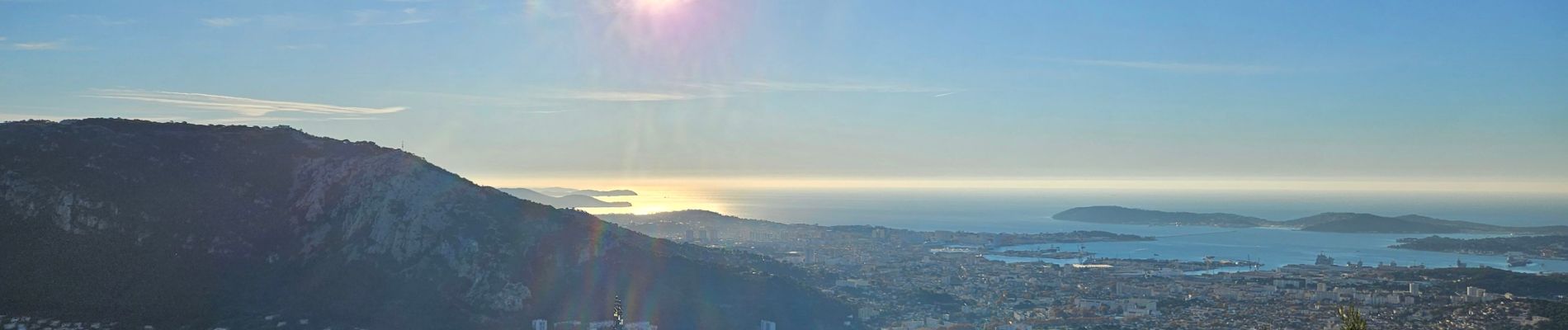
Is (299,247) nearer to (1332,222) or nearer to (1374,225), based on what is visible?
(1374,225)

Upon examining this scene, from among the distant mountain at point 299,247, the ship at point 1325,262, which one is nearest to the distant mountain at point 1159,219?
the ship at point 1325,262

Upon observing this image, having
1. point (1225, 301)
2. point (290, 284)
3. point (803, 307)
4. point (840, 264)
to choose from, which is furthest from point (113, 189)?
point (1225, 301)

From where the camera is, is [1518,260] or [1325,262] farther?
[1325,262]

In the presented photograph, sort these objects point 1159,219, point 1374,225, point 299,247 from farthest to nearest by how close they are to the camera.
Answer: point 1159,219 < point 1374,225 < point 299,247

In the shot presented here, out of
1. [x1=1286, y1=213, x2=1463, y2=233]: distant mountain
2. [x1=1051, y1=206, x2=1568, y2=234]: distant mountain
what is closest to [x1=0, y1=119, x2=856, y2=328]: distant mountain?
[x1=1051, y1=206, x2=1568, y2=234]: distant mountain

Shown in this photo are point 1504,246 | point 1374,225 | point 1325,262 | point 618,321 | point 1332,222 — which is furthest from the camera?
point 1332,222

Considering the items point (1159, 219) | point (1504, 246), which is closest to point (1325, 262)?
point (1504, 246)

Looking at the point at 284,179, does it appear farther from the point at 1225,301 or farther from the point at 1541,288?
the point at 1541,288
